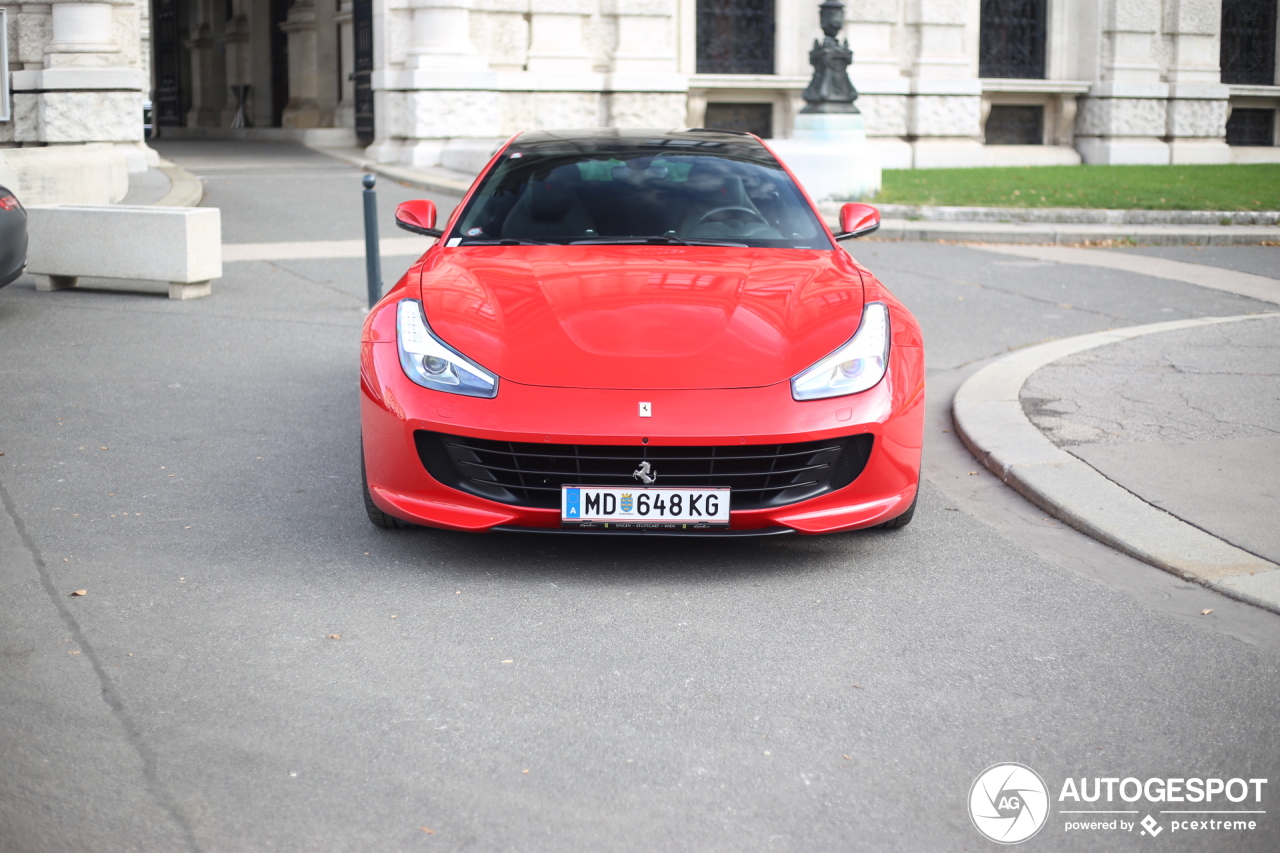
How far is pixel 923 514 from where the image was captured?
5293 millimetres

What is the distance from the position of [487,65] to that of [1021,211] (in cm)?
998

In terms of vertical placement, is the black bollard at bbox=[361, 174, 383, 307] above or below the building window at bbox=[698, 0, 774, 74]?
below

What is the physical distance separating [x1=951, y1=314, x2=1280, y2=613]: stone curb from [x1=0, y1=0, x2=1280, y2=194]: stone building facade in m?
14.6

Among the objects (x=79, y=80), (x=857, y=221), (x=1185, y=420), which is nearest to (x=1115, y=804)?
(x=857, y=221)

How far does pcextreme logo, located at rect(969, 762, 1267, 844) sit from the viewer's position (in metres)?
2.93

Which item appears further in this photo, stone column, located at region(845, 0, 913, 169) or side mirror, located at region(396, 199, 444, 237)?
stone column, located at region(845, 0, 913, 169)

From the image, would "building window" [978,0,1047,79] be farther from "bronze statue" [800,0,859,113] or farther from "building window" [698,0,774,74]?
"bronze statue" [800,0,859,113]

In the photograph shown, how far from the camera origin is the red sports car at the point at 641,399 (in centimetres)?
429

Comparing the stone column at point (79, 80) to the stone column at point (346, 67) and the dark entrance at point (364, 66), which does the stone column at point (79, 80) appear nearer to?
the dark entrance at point (364, 66)

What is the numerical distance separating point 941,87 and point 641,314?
71.9 feet

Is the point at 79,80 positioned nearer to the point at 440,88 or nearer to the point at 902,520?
the point at 440,88

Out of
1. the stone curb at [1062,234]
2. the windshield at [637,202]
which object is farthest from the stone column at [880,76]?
the windshield at [637,202]

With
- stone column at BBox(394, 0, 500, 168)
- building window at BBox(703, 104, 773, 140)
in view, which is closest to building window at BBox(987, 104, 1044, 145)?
building window at BBox(703, 104, 773, 140)

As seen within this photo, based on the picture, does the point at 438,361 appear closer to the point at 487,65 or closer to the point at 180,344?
the point at 180,344
